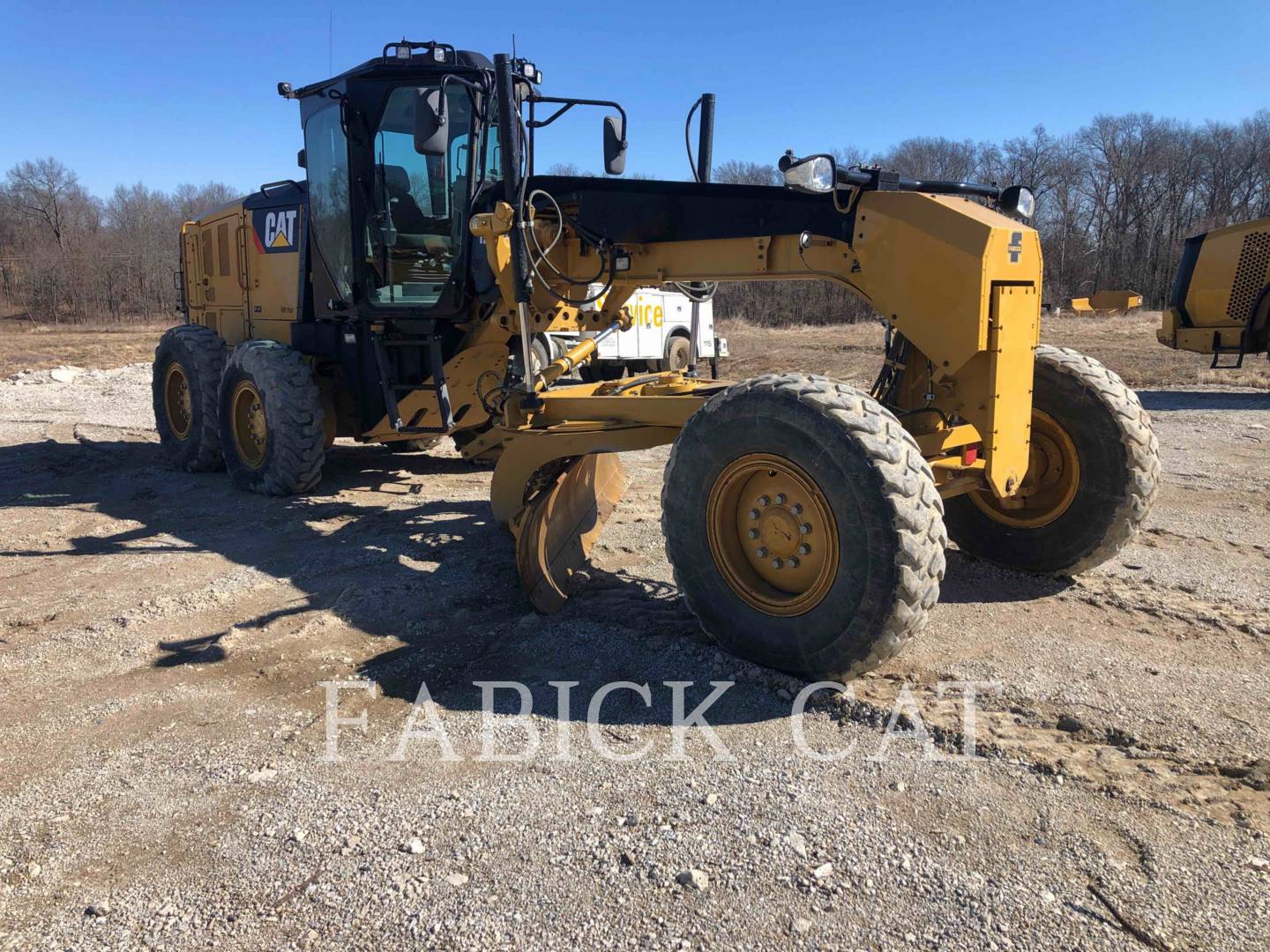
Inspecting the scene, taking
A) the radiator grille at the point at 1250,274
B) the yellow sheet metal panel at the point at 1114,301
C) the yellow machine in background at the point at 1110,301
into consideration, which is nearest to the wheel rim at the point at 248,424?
the yellow machine in background at the point at 1110,301

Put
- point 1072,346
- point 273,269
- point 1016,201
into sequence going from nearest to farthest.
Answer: point 1016,201
point 273,269
point 1072,346

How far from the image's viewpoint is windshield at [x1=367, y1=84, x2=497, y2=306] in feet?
22.7

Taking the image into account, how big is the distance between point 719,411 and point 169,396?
23.8 ft

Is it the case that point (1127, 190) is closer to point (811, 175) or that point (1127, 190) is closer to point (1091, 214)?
point (1091, 214)

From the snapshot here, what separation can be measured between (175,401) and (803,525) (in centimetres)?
760

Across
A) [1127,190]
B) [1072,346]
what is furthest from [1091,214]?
[1072,346]

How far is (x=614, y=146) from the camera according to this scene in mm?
5992

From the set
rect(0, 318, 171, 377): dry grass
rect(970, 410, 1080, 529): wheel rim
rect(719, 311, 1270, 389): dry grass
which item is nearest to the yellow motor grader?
rect(970, 410, 1080, 529): wheel rim

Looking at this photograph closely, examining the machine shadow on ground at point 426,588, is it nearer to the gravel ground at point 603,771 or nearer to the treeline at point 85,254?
the gravel ground at point 603,771

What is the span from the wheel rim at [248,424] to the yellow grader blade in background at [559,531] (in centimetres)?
347

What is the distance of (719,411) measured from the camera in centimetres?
411

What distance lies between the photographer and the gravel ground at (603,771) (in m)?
2.62

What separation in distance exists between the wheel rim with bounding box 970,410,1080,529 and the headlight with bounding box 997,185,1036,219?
1094mm

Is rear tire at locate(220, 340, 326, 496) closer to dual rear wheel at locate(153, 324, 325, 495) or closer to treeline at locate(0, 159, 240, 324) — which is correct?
dual rear wheel at locate(153, 324, 325, 495)
